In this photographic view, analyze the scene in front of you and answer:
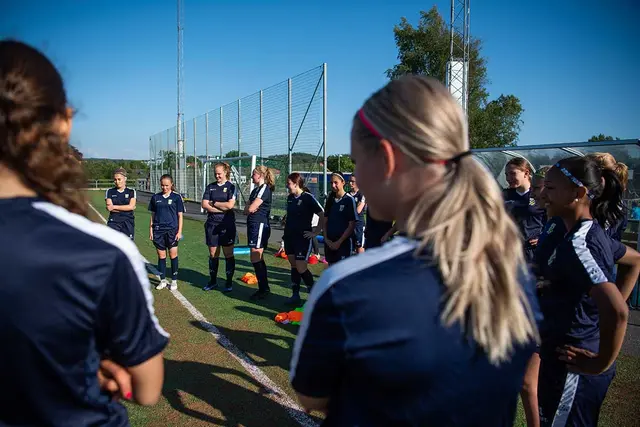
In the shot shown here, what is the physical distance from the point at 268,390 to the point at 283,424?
2.02 ft

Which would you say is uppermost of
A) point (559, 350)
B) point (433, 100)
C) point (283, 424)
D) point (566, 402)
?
point (433, 100)

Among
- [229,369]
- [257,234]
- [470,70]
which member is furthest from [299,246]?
[470,70]

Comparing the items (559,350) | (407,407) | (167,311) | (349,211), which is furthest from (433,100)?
(167,311)

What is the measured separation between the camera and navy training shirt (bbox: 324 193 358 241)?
7.13 m

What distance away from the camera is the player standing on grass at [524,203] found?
5.51 meters

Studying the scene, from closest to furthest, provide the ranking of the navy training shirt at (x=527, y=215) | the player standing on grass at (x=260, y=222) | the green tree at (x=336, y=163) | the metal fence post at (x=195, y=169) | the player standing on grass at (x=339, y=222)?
the navy training shirt at (x=527, y=215), the player standing on grass at (x=339, y=222), the player standing on grass at (x=260, y=222), the green tree at (x=336, y=163), the metal fence post at (x=195, y=169)

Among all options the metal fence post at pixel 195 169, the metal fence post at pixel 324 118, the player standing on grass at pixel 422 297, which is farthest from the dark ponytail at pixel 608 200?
the metal fence post at pixel 195 169

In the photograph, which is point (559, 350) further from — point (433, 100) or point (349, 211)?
point (349, 211)

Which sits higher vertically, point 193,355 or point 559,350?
point 559,350

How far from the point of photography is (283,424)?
3613mm

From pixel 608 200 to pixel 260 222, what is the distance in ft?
20.1

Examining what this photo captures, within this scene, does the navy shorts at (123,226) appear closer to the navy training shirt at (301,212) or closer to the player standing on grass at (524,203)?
the navy training shirt at (301,212)

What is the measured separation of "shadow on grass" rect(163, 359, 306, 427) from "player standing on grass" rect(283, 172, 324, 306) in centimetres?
276

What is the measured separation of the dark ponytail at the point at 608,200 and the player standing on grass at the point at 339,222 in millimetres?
4699
